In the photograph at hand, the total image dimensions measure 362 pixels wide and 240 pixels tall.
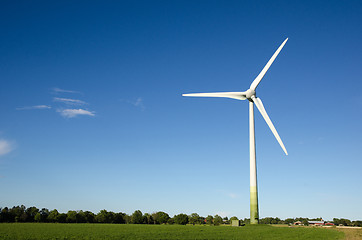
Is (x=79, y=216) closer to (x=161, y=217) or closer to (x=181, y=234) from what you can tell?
(x=161, y=217)

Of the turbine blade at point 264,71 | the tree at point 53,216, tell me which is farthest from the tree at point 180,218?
the turbine blade at point 264,71

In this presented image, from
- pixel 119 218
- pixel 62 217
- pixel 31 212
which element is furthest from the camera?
pixel 119 218

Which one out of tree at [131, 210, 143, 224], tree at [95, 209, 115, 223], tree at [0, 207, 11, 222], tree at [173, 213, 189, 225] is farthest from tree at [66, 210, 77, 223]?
tree at [173, 213, 189, 225]

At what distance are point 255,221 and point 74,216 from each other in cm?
10477

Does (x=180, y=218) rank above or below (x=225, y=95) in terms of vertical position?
below

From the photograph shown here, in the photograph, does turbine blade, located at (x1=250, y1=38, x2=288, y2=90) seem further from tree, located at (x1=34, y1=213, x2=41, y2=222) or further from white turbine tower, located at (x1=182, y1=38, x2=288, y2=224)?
tree, located at (x1=34, y1=213, x2=41, y2=222)

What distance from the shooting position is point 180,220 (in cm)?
16350

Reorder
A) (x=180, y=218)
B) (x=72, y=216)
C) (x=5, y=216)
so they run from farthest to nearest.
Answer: (x=180, y=218)
(x=72, y=216)
(x=5, y=216)

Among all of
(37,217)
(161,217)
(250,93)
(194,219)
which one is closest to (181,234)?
(250,93)

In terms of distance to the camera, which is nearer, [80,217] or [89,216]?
[80,217]

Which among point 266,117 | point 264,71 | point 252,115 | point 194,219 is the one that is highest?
point 264,71

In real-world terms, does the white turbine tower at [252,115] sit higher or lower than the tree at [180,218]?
higher

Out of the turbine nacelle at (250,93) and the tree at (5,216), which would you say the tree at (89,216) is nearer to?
the tree at (5,216)

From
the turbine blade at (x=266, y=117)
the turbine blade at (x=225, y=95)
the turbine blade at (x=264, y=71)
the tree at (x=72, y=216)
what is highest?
the turbine blade at (x=264, y=71)
